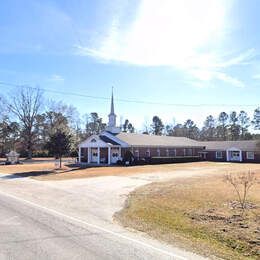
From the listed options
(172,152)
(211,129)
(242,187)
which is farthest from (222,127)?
(242,187)

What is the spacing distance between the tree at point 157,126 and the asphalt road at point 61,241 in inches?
3686

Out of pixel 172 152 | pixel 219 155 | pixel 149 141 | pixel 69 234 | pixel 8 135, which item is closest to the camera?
pixel 69 234

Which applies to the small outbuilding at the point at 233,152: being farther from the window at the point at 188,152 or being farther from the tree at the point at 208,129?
the tree at the point at 208,129

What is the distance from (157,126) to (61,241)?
3831 inches

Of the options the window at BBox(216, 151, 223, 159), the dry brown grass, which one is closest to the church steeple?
the dry brown grass

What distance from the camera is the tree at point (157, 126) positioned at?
4090 inches

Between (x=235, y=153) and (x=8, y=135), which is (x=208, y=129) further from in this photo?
(x=8, y=135)

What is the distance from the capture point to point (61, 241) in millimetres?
7645

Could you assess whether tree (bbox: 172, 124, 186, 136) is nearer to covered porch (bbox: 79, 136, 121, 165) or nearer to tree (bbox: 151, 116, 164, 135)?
tree (bbox: 151, 116, 164, 135)

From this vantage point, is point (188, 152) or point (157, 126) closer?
point (188, 152)

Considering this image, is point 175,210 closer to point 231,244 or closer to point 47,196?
point 231,244

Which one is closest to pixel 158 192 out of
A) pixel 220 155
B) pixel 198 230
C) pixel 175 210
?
pixel 175 210

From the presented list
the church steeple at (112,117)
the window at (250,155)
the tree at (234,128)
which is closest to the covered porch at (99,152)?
the church steeple at (112,117)

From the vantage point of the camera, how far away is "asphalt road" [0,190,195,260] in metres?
6.70
